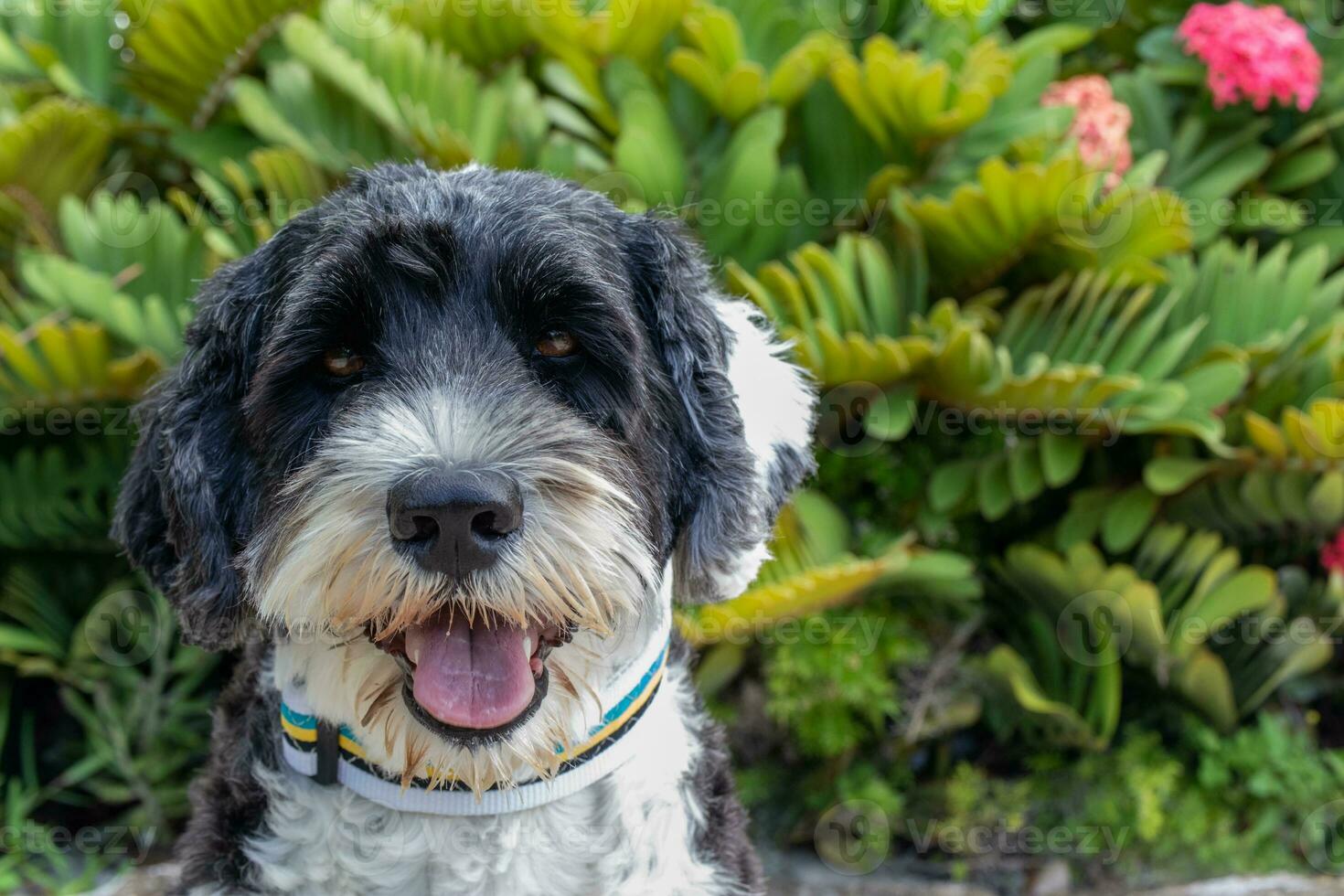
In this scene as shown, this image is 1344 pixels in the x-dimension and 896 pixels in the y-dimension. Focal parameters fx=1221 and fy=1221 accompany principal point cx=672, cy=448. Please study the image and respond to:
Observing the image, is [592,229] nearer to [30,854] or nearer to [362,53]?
[362,53]

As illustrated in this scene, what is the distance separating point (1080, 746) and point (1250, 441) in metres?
1.33

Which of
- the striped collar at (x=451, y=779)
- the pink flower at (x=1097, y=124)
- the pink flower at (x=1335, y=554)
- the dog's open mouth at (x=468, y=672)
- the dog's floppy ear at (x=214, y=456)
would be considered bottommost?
the pink flower at (x=1335, y=554)

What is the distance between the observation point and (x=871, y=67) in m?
4.38

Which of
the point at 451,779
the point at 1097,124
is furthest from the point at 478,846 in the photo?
the point at 1097,124

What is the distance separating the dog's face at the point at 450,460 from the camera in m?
1.93

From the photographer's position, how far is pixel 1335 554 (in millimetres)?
4645

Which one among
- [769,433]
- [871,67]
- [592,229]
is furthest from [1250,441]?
[592,229]

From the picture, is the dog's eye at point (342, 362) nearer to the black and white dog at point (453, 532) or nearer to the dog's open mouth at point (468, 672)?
the black and white dog at point (453, 532)

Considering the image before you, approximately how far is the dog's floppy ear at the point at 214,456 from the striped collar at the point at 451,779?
0.77 feet

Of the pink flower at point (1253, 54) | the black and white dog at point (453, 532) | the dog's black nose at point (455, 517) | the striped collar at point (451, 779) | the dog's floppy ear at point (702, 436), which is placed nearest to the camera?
the dog's black nose at point (455, 517)

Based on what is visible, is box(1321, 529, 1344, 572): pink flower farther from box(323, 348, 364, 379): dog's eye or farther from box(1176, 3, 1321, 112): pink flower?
box(323, 348, 364, 379): dog's eye

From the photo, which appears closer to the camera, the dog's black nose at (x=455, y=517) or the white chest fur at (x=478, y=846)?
the dog's black nose at (x=455, y=517)

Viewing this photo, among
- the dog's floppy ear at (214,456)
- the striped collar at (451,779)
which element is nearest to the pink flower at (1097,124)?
the striped collar at (451,779)

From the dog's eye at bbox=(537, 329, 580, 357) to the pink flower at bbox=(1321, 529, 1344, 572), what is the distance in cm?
364
